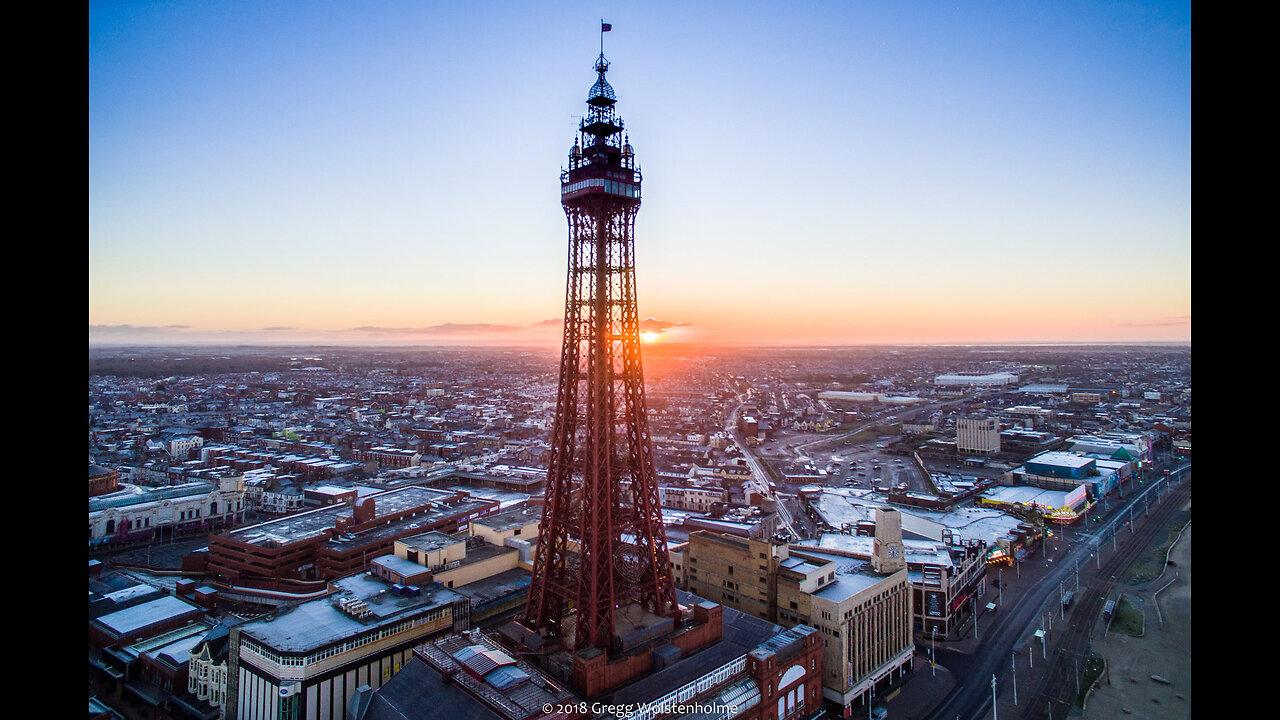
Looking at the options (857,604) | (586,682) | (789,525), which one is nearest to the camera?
(586,682)

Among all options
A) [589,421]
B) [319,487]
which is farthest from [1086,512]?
[319,487]

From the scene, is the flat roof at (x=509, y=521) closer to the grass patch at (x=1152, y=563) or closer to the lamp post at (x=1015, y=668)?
the lamp post at (x=1015, y=668)

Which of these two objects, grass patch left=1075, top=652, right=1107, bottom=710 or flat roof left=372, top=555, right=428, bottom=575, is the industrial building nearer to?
grass patch left=1075, top=652, right=1107, bottom=710

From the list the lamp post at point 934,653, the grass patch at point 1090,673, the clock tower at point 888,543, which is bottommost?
the lamp post at point 934,653

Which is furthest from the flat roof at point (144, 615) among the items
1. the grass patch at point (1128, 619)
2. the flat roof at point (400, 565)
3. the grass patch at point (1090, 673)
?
the grass patch at point (1128, 619)

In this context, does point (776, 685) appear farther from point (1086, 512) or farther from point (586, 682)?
point (1086, 512)

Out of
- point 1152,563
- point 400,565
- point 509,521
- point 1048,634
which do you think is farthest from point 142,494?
point 1152,563
